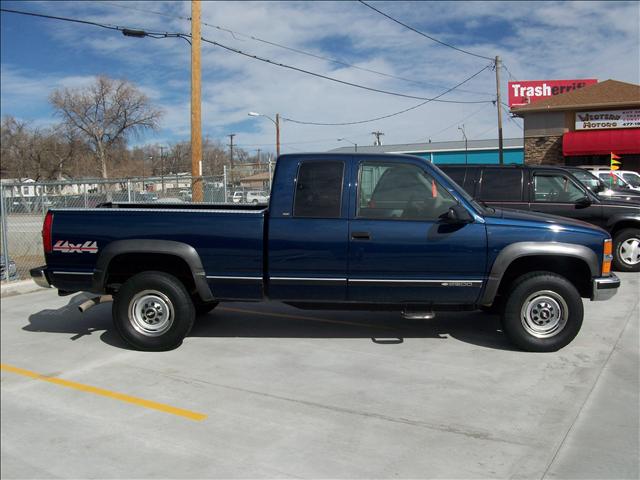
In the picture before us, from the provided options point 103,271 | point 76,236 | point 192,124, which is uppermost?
point 192,124

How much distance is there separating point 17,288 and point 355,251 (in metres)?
6.66

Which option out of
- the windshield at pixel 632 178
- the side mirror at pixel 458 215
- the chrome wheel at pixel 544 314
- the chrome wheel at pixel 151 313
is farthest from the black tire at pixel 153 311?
the windshield at pixel 632 178

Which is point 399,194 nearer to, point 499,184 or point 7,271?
point 499,184

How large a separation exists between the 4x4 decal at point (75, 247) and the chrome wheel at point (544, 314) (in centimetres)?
437

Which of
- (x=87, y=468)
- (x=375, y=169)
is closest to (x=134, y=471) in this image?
(x=87, y=468)

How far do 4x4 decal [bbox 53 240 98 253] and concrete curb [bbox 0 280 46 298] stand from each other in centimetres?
413

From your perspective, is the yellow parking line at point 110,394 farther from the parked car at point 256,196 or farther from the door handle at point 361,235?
the parked car at point 256,196

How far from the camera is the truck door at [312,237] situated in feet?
17.4

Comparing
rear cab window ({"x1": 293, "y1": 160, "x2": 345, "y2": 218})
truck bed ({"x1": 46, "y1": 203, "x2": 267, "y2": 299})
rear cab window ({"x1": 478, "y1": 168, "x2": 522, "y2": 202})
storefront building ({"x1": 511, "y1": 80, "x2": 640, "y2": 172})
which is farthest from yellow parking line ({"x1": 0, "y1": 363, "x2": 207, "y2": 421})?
storefront building ({"x1": 511, "y1": 80, "x2": 640, "y2": 172})

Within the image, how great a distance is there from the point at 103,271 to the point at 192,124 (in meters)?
8.85

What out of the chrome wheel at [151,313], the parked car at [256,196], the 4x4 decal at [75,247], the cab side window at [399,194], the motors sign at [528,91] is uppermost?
the motors sign at [528,91]

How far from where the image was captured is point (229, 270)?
17.9ft

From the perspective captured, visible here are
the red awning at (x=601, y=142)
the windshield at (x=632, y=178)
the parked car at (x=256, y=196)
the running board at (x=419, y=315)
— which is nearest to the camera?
the running board at (x=419, y=315)

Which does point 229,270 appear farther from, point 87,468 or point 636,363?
point 636,363
